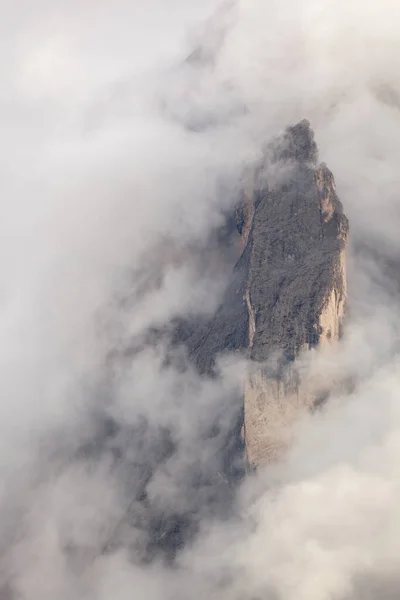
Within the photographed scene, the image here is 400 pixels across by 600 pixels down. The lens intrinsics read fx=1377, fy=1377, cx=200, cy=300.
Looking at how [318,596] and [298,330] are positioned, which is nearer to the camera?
[318,596]

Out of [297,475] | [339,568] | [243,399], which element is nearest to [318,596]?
[339,568]

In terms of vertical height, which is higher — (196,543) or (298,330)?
(298,330)

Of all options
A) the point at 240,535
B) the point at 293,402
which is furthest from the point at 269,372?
the point at 240,535

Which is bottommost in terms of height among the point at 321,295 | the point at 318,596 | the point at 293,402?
the point at 318,596

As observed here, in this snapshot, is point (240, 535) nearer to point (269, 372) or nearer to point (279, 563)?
point (279, 563)

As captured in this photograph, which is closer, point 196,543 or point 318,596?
point 318,596

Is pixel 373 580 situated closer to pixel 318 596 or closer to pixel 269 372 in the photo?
pixel 318 596

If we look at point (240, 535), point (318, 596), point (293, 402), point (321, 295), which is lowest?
point (318, 596)

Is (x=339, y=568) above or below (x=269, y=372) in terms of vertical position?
below
